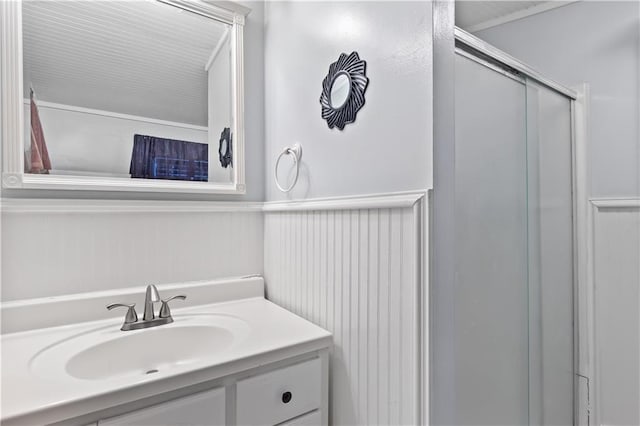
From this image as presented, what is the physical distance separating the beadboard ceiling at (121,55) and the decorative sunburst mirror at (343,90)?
0.60 metres

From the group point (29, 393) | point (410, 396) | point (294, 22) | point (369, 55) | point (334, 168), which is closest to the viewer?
point (29, 393)

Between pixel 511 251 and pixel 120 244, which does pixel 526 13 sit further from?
pixel 120 244

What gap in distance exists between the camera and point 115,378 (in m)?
0.84

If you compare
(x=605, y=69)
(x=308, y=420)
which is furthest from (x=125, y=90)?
(x=605, y=69)

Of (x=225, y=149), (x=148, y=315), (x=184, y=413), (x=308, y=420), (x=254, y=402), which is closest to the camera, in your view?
(x=184, y=413)

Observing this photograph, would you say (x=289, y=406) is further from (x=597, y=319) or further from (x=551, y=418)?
(x=597, y=319)

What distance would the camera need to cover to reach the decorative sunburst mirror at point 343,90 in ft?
3.35

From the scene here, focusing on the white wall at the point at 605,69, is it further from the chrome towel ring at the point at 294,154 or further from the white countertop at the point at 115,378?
the white countertop at the point at 115,378

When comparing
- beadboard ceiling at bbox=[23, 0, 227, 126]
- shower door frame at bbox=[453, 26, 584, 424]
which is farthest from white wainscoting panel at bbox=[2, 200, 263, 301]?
shower door frame at bbox=[453, 26, 584, 424]

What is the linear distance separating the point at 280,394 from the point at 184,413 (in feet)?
0.89

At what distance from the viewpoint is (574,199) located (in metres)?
1.20

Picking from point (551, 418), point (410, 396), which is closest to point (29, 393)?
point (410, 396)

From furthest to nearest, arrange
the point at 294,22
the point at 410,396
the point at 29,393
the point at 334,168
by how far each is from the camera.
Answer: the point at 294,22 < the point at 334,168 < the point at 410,396 < the point at 29,393

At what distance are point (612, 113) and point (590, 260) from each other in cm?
52
